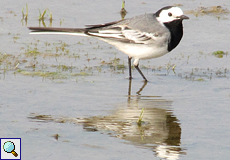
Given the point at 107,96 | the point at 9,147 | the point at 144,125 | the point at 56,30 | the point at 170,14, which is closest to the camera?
the point at 9,147

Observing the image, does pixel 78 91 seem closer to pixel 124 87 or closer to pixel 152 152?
pixel 124 87

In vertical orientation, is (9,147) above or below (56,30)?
below

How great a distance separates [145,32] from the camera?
303 inches

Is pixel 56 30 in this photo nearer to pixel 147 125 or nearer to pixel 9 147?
pixel 147 125

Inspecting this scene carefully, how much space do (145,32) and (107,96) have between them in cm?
128

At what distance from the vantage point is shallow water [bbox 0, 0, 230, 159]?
17.4 feet

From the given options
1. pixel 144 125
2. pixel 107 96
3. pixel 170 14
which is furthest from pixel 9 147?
pixel 170 14

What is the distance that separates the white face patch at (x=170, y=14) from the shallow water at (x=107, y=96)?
0.90 meters

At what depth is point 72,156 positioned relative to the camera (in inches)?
197

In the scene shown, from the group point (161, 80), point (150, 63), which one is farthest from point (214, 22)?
point (161, 80)

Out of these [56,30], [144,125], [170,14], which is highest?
[170,14]

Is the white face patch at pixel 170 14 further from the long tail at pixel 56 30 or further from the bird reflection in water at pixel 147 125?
the bird reflection in water at pixel 147 125

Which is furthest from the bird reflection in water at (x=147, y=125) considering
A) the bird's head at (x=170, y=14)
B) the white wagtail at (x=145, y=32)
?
the bird's head at (x=170, y=14)

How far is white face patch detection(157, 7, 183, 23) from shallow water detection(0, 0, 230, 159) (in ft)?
2.97
